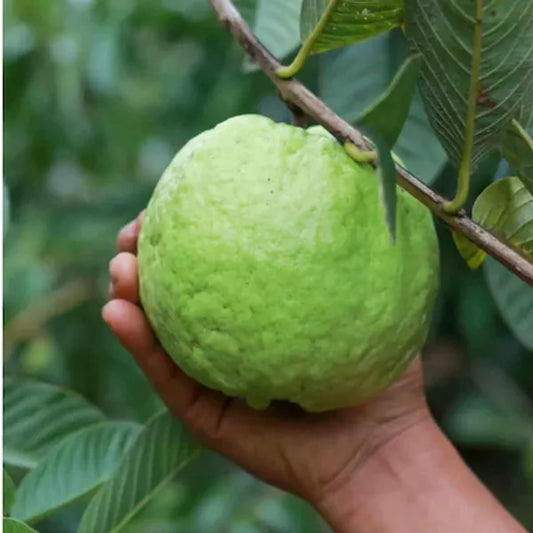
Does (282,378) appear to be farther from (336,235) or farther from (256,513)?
(256,513)

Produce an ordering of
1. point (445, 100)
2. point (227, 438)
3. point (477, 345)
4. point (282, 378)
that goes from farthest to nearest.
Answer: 1. point (477, 345)
2. point (227, 438)
3. point (282, 378)
4. point (445, 100)

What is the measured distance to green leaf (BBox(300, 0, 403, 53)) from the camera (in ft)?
2.85

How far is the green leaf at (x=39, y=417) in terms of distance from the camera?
1.30m

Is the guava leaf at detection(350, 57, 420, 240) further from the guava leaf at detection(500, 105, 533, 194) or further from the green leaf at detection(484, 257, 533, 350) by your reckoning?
the green leaf at detection(484, 257, 533, 350)

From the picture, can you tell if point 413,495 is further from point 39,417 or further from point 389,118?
point 389,118

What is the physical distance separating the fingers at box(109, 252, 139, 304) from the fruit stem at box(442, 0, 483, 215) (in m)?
0.36

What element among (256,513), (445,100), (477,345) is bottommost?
(256,513)

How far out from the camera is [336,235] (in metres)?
0.89

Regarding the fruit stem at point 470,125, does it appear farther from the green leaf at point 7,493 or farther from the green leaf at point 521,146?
the green leaf at point 7,493

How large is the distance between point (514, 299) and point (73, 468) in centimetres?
59

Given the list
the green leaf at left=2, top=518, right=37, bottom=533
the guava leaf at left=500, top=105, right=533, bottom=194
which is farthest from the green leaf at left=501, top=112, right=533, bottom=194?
the green leaf at left=2, top=518, right=37, bottom=533

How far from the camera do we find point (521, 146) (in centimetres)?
86

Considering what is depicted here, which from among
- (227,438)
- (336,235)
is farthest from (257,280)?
(227,438)

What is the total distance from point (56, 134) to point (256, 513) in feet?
3.49
